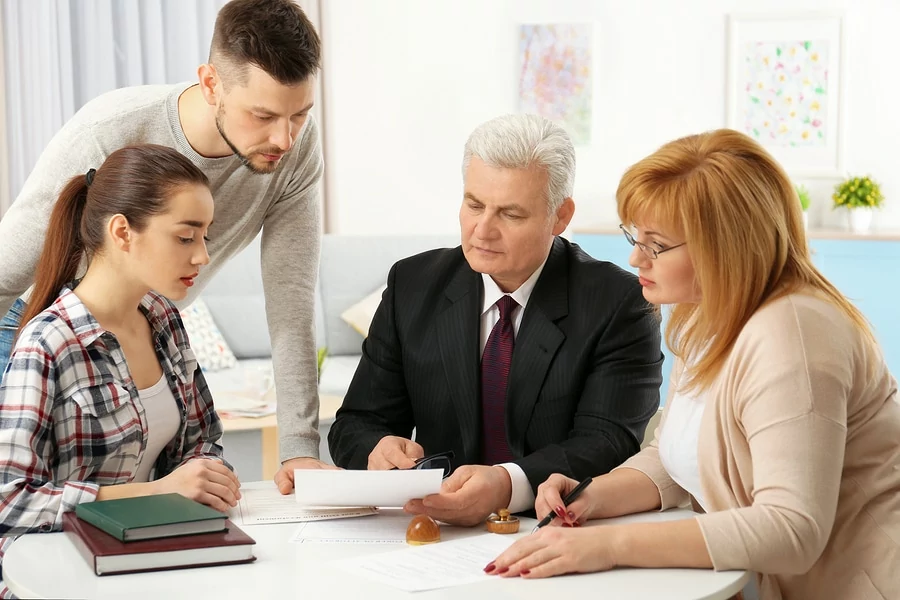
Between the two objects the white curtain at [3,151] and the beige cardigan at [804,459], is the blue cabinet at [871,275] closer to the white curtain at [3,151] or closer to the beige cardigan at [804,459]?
the white curtain at [3,151]

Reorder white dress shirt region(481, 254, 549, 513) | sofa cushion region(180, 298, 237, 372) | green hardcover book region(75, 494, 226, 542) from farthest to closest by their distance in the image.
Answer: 1. sofa cushion region(180, 298, 237, 372)
2. white dress shirt region(481, 254, 549, 513)
3. green hardcover book region(75, 494, 226, 542)

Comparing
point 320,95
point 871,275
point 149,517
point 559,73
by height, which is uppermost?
point 559,73

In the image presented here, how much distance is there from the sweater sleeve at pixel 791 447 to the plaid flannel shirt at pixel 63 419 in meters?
1.00

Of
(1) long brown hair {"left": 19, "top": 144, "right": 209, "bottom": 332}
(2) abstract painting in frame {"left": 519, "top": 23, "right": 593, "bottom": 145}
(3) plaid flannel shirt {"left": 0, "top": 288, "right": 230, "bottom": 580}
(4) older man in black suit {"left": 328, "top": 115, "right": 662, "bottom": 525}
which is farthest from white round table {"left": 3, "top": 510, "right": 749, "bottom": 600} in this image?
(2) abstract painting in frame {"left": 519, "top": 23, "right": 593, "bottom": 145}

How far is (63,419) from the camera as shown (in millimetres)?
1732

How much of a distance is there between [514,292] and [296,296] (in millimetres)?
528

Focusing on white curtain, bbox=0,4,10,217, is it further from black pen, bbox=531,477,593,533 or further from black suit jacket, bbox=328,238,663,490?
black pen, bbox=531,477,593,533

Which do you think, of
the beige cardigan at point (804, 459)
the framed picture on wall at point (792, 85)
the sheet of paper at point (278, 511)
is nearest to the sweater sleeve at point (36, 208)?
the sheet of paper at point (278, 511)

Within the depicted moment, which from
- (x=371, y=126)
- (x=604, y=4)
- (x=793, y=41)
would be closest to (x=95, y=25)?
(x=371, y=126)

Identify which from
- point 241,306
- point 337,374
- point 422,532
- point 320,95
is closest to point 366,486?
point 422,532

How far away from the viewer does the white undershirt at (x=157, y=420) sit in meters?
1.90

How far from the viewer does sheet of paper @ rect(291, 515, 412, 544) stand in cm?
161

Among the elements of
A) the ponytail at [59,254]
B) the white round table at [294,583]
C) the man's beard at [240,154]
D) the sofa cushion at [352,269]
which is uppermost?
the man's beard at [240,154]

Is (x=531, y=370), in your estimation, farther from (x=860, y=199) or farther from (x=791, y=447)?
(x=860, y=199)
